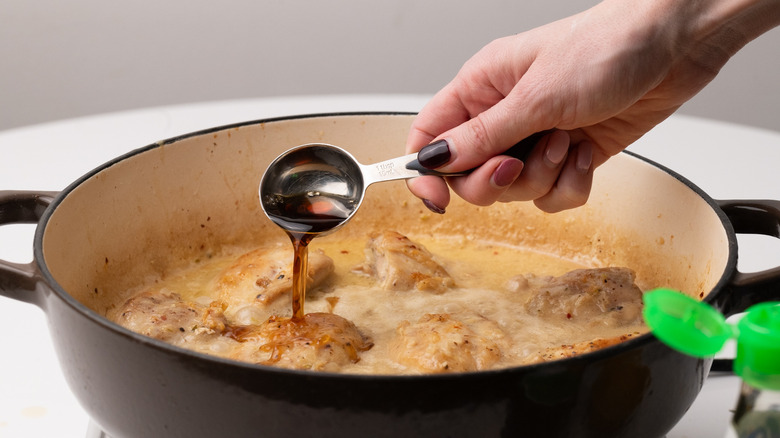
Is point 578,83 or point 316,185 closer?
point 578,83

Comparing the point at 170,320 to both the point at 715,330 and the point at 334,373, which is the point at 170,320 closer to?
the point at 334,373

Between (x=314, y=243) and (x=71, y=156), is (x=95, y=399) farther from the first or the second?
(x=71, y=156)

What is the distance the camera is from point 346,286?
6.09 ft

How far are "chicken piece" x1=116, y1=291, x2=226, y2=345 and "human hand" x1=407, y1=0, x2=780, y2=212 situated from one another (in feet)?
1.65

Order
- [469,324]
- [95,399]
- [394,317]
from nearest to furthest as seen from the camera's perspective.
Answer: [95,399] → [469,324] → [394,317]

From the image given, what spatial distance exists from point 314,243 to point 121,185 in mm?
500

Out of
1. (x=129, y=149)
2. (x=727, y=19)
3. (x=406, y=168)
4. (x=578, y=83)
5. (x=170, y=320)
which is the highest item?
(x=727, y=19)

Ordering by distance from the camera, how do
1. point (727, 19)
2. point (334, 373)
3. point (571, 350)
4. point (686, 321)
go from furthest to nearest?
point (727, 19), point (571, 350), point (334, 373), point (686, 321)

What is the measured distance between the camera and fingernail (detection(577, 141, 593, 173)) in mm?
1786

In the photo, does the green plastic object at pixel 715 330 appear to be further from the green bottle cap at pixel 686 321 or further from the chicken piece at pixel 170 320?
the chicken piece at pixel 170 320

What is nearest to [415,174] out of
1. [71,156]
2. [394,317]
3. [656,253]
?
[394,317]

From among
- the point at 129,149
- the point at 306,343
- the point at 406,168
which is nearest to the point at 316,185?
the point at 406,168

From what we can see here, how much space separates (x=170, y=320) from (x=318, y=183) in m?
0.41

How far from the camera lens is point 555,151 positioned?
5.59ft
